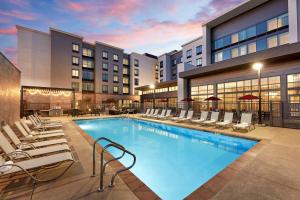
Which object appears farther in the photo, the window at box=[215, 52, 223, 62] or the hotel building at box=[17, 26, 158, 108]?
the hotel building at box=[17, 26, 158, 108]

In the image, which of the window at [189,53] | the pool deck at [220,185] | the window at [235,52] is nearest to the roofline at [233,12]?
the window at [235,52]

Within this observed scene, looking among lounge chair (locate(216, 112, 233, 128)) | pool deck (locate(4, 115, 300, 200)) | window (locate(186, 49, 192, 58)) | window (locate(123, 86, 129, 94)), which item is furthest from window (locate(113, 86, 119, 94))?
pool deck (locate(4, 115, 300, 200))

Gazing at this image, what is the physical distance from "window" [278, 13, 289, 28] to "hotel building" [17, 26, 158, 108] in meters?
30.8

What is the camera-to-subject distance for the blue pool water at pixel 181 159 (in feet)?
14.4

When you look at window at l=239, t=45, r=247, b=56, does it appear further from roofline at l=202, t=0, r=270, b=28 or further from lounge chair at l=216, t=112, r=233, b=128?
lounge chair at l=216, t=112, r=233, b=128

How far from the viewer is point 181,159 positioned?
6.13 meters

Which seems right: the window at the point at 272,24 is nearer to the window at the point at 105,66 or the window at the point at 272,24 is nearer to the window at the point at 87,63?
the window at the point at 105,66

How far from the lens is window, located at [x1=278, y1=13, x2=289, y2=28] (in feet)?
52.0

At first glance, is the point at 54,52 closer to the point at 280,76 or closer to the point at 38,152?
the point at 38,152

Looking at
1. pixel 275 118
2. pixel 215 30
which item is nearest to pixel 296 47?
pixel 275 118

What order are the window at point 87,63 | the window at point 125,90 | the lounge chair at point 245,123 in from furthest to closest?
the window at point 125,90
the window at point 87,63
the lounge chair at point 245,123

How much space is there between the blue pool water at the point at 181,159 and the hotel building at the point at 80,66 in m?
25.5

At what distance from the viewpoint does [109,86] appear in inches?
1405

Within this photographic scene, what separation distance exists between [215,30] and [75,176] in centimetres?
2533
